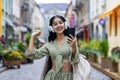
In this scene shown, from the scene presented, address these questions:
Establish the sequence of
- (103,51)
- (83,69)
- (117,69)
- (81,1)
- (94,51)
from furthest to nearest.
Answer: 1. (81,1)
2. (94,51)
3. (103,51)
4. (117,69)
5. (83,69)

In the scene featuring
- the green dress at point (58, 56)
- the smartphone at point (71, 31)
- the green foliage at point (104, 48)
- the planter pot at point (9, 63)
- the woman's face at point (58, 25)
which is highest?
the woman's face at point (58, 25)

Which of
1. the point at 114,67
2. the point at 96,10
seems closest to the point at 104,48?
the point at 114,67

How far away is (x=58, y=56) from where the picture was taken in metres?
4.68

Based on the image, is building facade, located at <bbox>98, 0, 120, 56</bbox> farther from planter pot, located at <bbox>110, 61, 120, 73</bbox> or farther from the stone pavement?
planter pot, located at <bbox>110, 61, 120, 73</bbox>

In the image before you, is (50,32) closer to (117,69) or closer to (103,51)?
(117,69)

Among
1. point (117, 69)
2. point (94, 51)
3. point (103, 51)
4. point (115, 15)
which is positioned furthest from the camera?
point (115, 15)

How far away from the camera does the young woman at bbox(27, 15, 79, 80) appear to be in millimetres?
4684

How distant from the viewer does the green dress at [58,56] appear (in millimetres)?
4676

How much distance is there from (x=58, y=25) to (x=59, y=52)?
29 centimetres

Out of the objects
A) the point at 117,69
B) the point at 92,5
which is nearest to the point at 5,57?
the point at 117,69

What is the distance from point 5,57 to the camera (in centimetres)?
2133

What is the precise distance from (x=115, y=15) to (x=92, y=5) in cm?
1753

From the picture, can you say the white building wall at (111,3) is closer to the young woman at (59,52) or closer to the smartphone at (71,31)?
the young woman at (59,52)

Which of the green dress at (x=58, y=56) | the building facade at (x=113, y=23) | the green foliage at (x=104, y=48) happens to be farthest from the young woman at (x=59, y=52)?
the building facade at (x=113, y=23)
